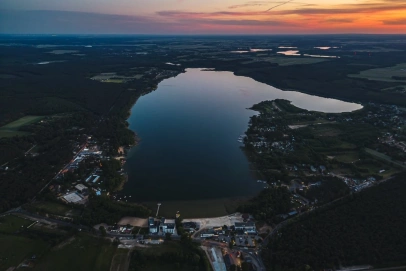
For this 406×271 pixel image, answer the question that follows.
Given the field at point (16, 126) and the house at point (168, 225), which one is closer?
the house at point (168, 225)

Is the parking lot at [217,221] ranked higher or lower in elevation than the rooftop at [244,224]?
lower

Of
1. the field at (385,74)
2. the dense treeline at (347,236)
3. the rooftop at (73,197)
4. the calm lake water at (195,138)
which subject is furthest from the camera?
the field at (385,74)

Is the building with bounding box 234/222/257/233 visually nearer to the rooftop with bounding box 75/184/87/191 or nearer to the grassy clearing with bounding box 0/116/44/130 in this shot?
the rooftop with bounding box 75/184/87/191

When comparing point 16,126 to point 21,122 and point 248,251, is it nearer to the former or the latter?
point 21,122

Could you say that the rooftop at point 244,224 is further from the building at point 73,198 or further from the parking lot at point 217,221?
the building at point 73,198

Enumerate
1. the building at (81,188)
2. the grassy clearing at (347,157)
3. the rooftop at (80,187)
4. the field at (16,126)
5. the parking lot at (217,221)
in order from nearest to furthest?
the parking lot at (217,221)
the building at (81,188)
the rooftop at (80,187)
the grassy clearing at (347,157)
the field at (16,126)

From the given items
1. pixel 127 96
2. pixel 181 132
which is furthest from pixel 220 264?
pixel 127 96

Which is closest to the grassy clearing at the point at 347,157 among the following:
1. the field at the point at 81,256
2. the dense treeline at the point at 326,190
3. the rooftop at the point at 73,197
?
the dense treeline at the point at 326,190
